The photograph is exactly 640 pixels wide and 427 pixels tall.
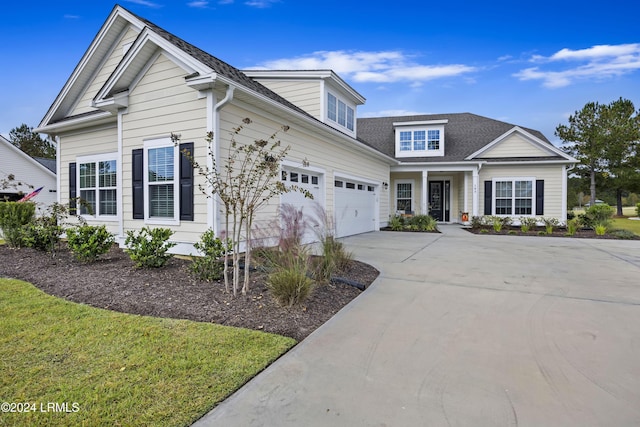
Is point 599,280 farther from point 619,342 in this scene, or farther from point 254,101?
point 254,101

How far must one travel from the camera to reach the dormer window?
16.7 meters

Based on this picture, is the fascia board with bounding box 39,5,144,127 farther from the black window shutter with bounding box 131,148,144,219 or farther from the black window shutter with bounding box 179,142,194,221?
the black window shutter with bounding box 179,142,194,221

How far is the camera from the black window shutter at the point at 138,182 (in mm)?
7254

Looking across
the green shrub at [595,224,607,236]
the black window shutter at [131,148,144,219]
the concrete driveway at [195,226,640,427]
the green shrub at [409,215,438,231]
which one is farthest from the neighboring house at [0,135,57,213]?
the green shrub at [595,224,607,236]

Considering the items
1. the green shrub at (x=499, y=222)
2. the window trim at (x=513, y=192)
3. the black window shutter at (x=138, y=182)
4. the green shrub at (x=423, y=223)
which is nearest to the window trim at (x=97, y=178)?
the black window shutter at (x=138, y=182)

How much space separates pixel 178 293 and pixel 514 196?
16090mm

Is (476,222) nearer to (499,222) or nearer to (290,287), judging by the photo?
(499,222)

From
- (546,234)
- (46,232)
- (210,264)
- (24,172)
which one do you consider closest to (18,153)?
(24,172)

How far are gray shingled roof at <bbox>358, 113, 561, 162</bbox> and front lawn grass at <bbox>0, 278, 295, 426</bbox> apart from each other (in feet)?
48.4

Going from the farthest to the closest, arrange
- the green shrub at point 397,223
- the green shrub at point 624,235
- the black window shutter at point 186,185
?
the green shrub at point 397,223 → the green shrub at point 624,235 → the black window shutter at point 186,185

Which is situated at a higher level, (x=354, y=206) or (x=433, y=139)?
(x=433, y=139)

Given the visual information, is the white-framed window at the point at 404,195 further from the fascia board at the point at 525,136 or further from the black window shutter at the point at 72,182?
the black window shutter at the point at 72,182

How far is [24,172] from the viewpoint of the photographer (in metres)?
20.0

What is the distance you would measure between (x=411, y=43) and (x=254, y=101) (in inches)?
380
